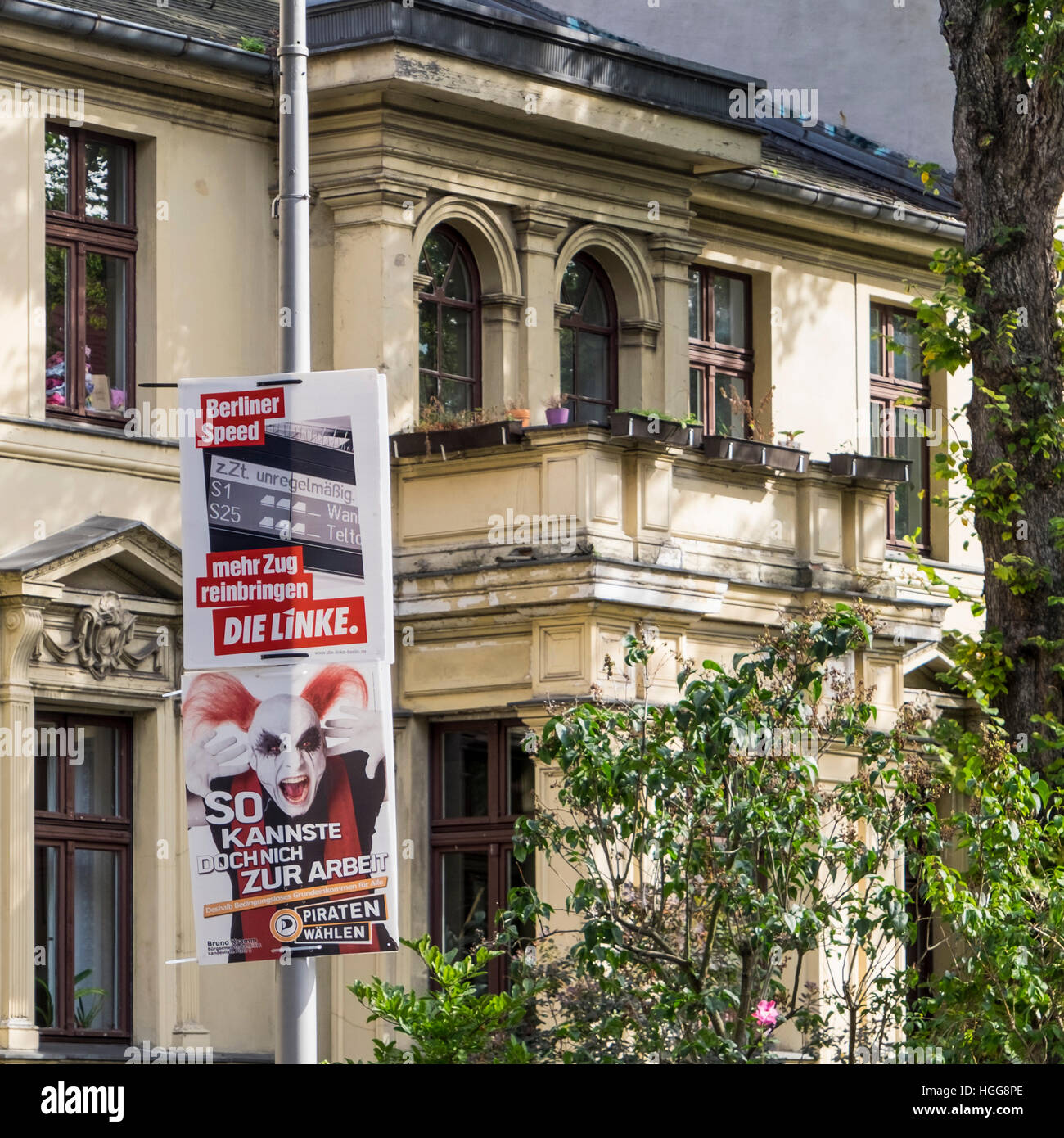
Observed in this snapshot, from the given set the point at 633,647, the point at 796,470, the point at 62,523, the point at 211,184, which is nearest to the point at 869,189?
the point at 796,470

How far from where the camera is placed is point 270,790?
12.8 meters

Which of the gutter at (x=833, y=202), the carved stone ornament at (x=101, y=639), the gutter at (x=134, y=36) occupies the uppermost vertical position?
the gutter at (x=134, y=36)

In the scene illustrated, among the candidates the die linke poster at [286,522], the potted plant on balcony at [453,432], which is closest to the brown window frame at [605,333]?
the potted plant on balcony at [453,432]

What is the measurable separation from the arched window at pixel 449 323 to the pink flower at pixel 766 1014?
8.85 m

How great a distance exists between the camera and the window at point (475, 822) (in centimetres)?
1998

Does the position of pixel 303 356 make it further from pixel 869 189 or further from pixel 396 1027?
pixel 869 189

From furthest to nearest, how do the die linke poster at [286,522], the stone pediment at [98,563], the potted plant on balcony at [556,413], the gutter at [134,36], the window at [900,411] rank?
the window at [900,411] → the potted plant on balcony at [556,413] → the gutter at [134,36] → the stone pediment at [98,563] → the die linke poster at [286,522]

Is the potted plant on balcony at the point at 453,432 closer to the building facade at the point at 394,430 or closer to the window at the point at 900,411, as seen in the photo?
the building facade at the point at 394,430

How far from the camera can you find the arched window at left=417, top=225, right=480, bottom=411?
68.6 ft

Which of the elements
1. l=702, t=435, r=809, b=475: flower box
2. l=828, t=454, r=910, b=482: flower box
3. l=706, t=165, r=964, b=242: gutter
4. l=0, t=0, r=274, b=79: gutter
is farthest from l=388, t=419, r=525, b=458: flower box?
l=706, t=165, r=964, b=242: gutter

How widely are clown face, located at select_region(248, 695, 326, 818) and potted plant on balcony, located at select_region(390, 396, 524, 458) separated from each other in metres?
6.59

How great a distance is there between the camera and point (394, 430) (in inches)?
791

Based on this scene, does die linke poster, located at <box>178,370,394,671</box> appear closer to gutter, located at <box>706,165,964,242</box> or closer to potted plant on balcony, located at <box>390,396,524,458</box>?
potted plant on balcony, located at <box>390,396,524,458</box>

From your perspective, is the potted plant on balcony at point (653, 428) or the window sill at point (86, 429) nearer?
the window sill at point (86, 429)
